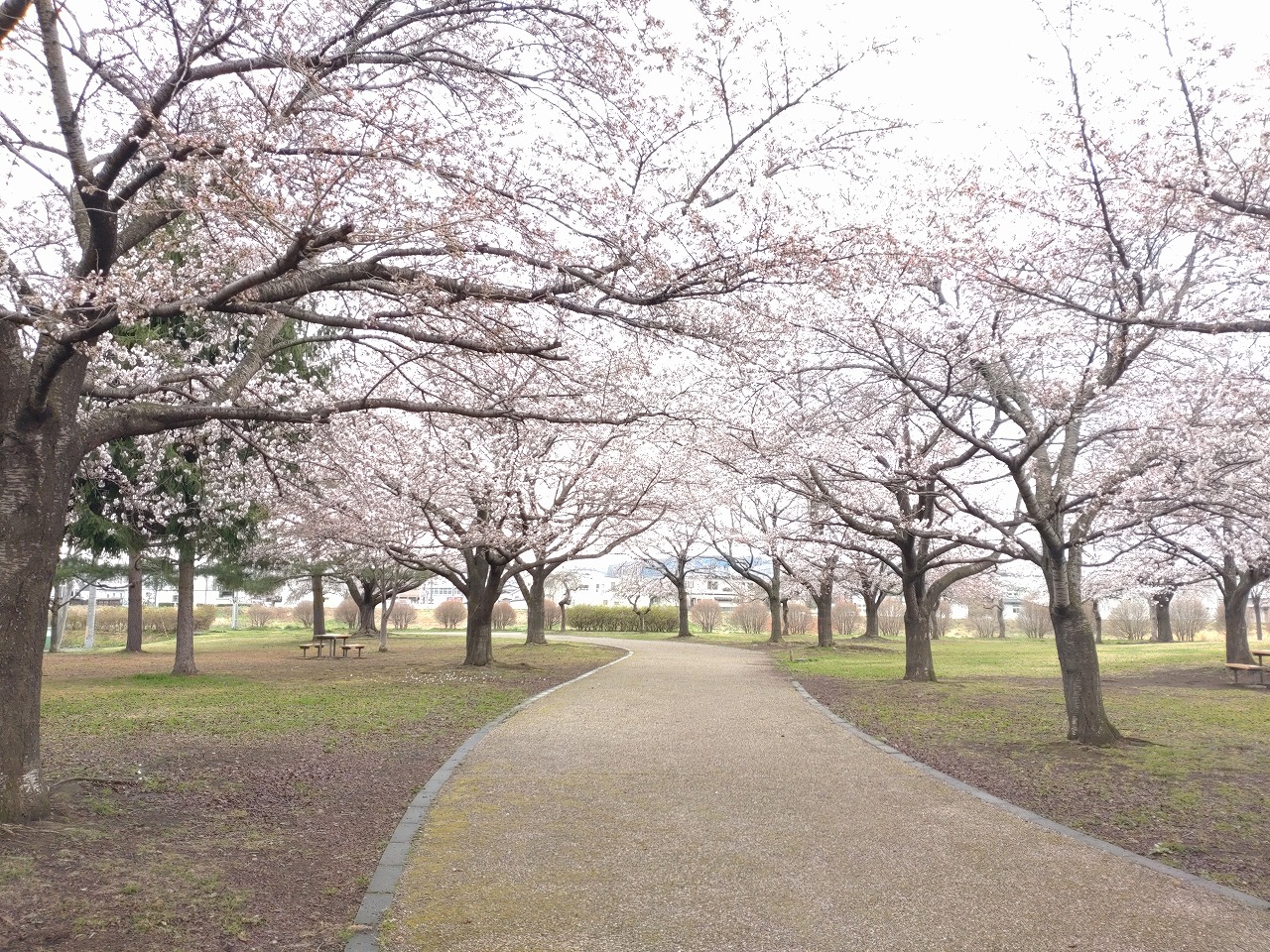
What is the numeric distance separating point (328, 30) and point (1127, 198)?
6.02 meters

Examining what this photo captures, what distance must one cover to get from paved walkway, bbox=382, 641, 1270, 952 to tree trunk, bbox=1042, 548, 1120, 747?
2325 mm

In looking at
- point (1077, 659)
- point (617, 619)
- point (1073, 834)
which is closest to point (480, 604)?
point (1077, 659)

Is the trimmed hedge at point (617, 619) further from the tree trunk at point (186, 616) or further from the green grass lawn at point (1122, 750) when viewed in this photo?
the tree trunk at point (186, 616)

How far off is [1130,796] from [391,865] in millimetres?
5381

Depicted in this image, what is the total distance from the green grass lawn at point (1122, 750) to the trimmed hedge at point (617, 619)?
27.7 metres

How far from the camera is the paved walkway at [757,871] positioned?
3.71 m

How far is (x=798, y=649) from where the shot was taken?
2772 centimetres

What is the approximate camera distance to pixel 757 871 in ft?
14.9

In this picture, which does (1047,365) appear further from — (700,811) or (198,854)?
(198,854)

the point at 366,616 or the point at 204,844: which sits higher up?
the point at 366,616

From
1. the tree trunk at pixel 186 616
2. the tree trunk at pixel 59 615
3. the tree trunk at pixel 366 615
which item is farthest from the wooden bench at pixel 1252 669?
the tree trunk at pixel 59 615

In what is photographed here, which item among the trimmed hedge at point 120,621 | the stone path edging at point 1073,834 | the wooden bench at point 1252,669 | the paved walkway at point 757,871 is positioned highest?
the trimmed hedge at point 120,621

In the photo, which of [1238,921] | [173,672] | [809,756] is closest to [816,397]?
[809,756]

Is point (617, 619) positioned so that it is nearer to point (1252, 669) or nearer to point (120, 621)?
point (120, 621)
